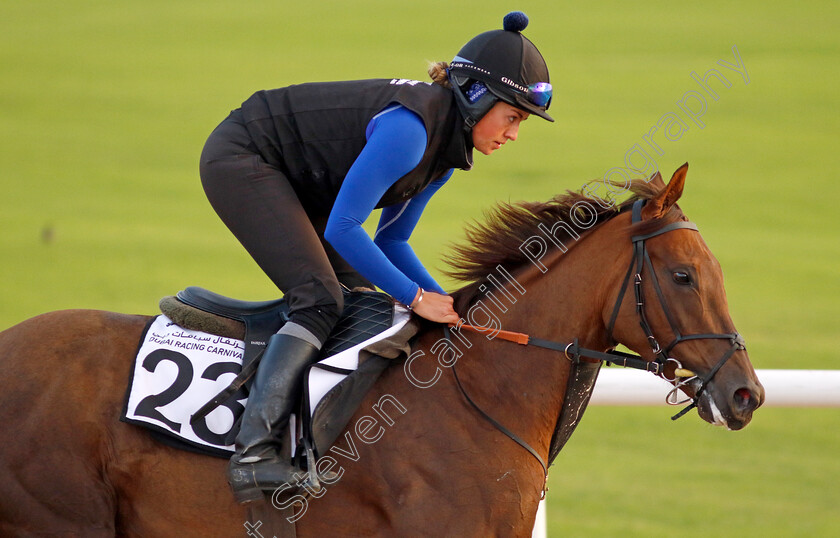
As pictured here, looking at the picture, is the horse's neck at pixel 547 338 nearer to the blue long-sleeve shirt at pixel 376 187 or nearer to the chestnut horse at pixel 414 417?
the chestnut horse at pixel 414 417

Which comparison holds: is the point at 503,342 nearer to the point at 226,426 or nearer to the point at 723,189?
the point at 226,426

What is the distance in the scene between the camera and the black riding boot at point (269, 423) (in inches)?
106

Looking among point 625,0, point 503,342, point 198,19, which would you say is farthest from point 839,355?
point 198,19

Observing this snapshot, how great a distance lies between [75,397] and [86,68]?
20.9 metres

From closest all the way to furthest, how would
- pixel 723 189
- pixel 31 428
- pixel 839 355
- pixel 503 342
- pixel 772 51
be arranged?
pixel 31 428, pixel 503 342, pixel 839 355, pixel 723 189, pixel 772 51

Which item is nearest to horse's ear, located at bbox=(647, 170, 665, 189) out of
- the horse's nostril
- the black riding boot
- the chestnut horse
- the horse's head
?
the chestnut horse

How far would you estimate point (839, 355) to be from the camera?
32.3 ft

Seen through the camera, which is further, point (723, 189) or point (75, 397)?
point (723, 189)

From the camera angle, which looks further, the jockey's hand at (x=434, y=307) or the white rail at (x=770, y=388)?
the white rail at (x=770, y=388)

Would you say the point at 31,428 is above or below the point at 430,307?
below

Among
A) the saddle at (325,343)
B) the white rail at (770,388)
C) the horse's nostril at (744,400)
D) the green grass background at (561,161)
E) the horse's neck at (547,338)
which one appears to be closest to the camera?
the horse's nostril at (744,400)

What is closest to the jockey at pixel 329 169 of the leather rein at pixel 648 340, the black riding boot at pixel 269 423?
the black riding boot at pixel 269 423

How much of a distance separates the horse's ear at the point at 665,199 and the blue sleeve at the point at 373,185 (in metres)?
0.74

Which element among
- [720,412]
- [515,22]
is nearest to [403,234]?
[515,22]
